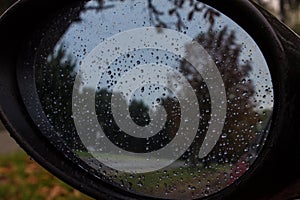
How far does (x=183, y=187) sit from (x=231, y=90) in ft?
0.48

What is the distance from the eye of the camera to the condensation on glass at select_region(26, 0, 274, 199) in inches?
30.8

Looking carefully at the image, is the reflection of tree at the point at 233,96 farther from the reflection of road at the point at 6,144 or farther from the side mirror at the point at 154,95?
the reflection of road at the point at 6,144

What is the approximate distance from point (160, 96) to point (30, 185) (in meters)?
4.17

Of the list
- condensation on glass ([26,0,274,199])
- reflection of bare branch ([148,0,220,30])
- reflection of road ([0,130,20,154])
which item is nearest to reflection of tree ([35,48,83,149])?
condensation on glass ([26,0,274,199])

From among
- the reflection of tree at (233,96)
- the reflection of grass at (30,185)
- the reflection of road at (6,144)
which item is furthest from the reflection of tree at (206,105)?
the reflection of road at (6,144)

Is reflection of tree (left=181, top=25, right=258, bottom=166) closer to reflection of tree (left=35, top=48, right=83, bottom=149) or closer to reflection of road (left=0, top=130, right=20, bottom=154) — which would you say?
reflection of tree (left=35, top=48, right=83, bottom=149)

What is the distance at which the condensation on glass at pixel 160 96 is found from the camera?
78cm

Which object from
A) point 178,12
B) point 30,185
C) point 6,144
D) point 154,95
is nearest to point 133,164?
point 154,95

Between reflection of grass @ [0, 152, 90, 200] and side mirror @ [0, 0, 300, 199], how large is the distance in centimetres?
340

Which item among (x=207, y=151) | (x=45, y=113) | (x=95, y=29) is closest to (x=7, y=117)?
(x=45, y=113)

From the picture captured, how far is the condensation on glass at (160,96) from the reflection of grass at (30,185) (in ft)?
11.3

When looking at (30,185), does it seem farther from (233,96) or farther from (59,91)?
(233,96)

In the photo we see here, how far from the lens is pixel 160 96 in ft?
2.73

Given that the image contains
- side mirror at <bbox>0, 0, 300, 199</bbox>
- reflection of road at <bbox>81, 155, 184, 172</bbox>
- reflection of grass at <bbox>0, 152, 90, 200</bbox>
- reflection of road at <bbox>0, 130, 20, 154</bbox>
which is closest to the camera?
side mirror at <bbox>0, 0, 300, 199</bbox>
